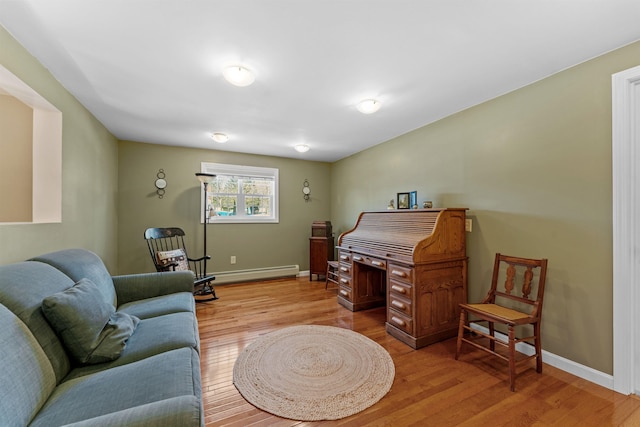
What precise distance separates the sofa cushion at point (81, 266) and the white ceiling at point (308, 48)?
1.41 metres

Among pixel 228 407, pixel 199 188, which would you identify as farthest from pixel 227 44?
pixel 199 188

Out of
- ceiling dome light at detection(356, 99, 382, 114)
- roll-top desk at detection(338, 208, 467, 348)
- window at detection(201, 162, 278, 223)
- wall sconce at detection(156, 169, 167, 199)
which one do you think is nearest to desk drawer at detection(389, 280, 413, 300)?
roll-top desk at detection(338, 208, 467, 348)

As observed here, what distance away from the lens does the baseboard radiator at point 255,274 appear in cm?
439

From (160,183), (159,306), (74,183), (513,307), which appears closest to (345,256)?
(513,307)

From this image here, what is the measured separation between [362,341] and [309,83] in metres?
2.43

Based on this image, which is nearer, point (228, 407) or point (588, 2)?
point (588, 2)

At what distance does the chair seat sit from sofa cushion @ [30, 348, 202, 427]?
201 cm

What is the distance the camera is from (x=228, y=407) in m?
1.62

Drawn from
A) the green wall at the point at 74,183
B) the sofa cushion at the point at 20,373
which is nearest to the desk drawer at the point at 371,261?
the sofa cushion at the point at 20,373

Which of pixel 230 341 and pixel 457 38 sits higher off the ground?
pixel 457 38

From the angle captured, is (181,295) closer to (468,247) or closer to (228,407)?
(228,407)

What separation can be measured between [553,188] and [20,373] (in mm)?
3281

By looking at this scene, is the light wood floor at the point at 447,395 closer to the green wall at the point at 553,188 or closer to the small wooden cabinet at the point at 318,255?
the green wall at the point at 553,188

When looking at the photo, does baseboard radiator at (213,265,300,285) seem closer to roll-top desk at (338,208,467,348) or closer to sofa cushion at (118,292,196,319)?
sofa cushion at (118,292,196,319)
